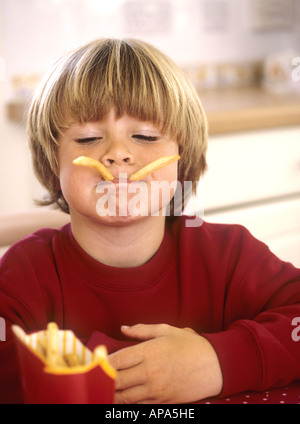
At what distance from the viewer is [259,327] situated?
A: 23.0 inches

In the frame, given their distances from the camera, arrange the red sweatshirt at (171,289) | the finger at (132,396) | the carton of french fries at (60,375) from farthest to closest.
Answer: the red sweatshirt at (171,289), the finger at (132,396), the carton of french fries at (60,375)

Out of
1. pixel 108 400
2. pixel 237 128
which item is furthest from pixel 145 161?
pixel 237 128

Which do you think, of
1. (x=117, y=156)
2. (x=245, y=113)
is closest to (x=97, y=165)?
(x=117, y=156)

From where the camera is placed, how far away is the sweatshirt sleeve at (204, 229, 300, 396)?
55 centimetres

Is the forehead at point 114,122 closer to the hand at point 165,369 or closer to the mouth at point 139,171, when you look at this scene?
the mouth at point 139,171

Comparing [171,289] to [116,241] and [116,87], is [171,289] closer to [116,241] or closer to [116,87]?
[116,241]

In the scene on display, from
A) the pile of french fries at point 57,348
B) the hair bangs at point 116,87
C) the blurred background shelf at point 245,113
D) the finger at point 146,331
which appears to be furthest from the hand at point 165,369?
the blurred background shelf at point 245,113

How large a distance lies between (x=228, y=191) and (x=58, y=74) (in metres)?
0.97

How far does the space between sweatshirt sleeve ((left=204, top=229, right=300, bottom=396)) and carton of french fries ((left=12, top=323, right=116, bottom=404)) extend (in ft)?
0.60

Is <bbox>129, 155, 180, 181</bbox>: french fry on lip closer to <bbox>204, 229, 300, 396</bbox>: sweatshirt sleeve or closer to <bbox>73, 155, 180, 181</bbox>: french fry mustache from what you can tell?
<bbox>73, 155, 180, 181</bbox>: french fry mustache

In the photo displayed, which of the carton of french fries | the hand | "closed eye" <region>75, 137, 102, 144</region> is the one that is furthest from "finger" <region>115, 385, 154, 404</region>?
"closed eye" <region>75, 137, 102, 144</region>

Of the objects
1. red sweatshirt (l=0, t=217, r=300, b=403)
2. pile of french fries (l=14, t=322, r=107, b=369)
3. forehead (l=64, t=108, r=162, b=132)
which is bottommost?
red sweatshirt (l=0, t=217, r=300, b=403)

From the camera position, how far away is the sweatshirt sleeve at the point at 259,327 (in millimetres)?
548

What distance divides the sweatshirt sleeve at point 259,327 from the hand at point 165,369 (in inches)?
0.6
